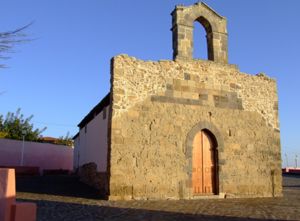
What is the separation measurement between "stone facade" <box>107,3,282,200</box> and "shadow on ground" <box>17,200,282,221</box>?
5.06 ft

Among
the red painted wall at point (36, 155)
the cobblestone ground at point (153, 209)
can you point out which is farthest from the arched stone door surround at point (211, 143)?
the red painted wall at point (36, 155)

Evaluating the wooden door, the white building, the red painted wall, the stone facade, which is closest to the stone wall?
the stone facade

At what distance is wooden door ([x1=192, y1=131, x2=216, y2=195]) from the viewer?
34.5 ft

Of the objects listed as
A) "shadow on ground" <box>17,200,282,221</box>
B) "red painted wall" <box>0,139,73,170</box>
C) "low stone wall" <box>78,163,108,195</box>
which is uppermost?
"red painted wall" <box>0,139,73,170</box>

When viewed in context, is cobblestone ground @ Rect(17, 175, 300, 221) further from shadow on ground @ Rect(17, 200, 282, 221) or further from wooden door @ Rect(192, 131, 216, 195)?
wooden door @ Rect(192, 131, 216, 195)

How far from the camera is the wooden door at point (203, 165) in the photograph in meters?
10.5

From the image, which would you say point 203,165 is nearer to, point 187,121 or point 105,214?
point 187,121

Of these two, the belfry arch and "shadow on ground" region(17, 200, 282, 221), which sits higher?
the belfry arch

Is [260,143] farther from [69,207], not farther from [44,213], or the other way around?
[44,213]

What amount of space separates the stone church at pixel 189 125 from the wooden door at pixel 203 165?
30 mm

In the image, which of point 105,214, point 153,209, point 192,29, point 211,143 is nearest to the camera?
point 105,214

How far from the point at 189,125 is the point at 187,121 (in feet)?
0.44

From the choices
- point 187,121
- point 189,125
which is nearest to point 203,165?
point 189,125

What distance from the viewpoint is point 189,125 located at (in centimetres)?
1059
